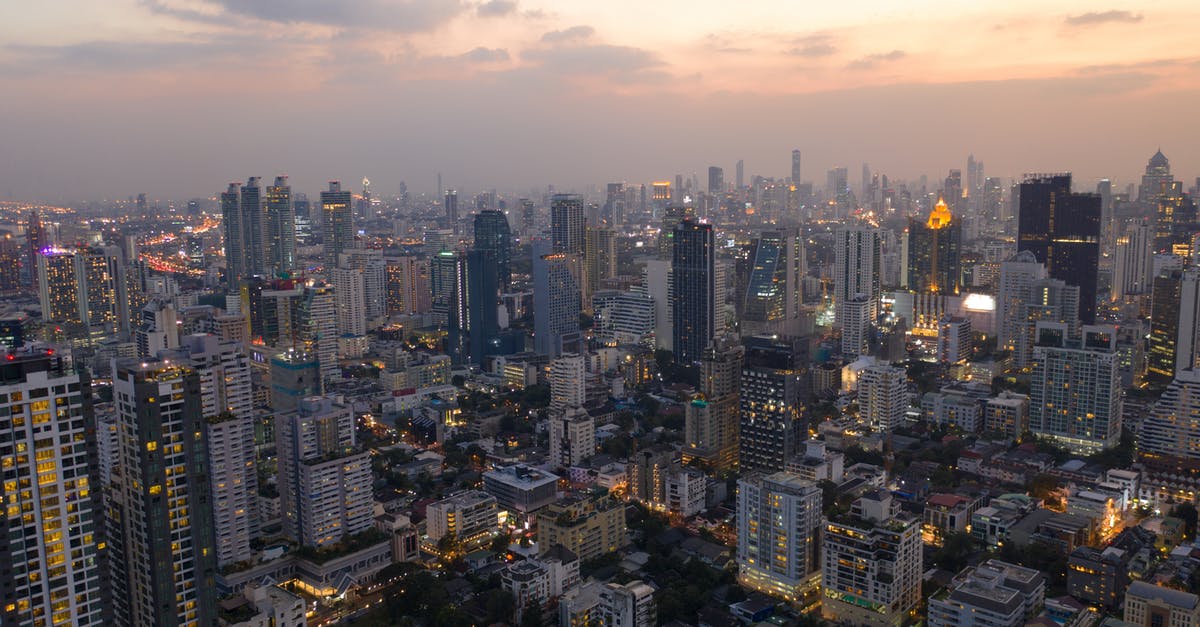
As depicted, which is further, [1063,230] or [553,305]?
[1063,230]

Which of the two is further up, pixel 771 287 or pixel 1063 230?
pixel 1063 230

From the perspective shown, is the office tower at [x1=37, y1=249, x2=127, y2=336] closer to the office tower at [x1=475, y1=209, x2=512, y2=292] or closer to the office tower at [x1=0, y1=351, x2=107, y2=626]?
the office tower at [x1=475, y1=209, x2=512, y2=292]

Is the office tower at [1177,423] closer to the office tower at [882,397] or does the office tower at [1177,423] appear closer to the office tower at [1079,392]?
the office tower at [1079,392]

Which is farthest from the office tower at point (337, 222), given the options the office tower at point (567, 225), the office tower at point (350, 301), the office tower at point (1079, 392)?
the office tower at point (1079, 392)

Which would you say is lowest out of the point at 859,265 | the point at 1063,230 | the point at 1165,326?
the point at 1165,326

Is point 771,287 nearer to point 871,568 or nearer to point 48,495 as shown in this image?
point 871,568

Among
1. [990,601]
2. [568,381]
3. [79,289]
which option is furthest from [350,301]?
[990,601]

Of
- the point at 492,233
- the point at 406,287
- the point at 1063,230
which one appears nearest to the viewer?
the point at 492,233
